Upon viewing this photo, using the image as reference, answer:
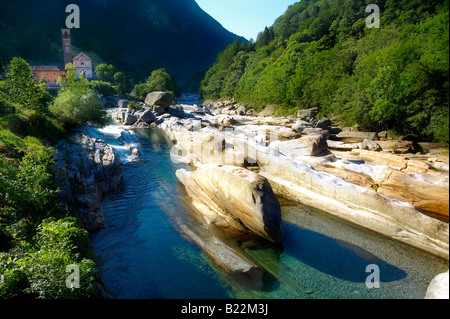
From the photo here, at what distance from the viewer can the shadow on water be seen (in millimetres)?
8484

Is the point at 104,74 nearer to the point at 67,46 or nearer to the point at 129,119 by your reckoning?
the point at 67,46

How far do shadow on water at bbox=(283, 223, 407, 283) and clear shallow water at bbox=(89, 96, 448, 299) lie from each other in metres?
0.03

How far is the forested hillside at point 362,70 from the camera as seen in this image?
4.41m

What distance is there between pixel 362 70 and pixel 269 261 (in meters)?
33.7

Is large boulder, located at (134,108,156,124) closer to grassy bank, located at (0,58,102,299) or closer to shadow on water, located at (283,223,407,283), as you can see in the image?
grassy bank, located at (0,58,102,299)

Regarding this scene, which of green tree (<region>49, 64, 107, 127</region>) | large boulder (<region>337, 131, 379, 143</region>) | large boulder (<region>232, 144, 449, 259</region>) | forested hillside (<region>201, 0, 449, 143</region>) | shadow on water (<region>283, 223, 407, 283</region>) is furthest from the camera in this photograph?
large boulder (<region>337, 131, 379, 143</region>)

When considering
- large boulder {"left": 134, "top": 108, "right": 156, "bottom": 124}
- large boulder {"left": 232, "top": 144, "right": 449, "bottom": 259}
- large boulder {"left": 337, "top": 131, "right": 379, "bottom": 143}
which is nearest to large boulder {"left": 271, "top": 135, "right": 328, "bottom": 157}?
large boulder {"left": 232, "top": 144, "right": 449, "bottom": 259}

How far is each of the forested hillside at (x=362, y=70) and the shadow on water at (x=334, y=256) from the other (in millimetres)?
4946

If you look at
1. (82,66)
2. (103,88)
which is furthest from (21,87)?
(82,66)

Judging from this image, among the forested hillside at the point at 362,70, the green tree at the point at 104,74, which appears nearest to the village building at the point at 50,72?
the green tree at the point at 104,74
